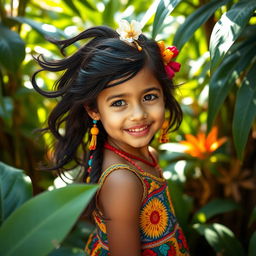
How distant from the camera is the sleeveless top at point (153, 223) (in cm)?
119

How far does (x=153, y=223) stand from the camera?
121 centimetres

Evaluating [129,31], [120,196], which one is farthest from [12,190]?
[129,31]

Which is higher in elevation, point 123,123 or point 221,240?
point 123,123

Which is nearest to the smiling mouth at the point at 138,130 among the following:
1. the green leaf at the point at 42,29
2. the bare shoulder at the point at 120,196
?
the bare shoulder at the point at 120,196

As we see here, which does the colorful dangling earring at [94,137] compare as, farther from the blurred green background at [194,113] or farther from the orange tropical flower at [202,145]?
the orange tropical flower at [202,145]

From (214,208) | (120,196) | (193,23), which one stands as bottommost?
(214,208)

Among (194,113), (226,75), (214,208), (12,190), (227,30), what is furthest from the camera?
(194,113)

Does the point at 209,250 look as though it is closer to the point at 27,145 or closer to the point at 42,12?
the point at 27,145

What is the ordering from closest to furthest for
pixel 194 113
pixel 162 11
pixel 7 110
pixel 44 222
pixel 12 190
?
pixel 44 222
pixel 12 190
pixel 162 11
pixel 7 110
pixel 194 113

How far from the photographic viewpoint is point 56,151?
1.39 m

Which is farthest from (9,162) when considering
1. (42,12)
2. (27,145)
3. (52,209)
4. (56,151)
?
(52,209)

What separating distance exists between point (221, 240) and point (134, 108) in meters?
0.66

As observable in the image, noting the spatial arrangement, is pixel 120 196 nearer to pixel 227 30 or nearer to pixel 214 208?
pixel 227 30

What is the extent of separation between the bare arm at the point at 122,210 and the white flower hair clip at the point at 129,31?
34 centimetres
